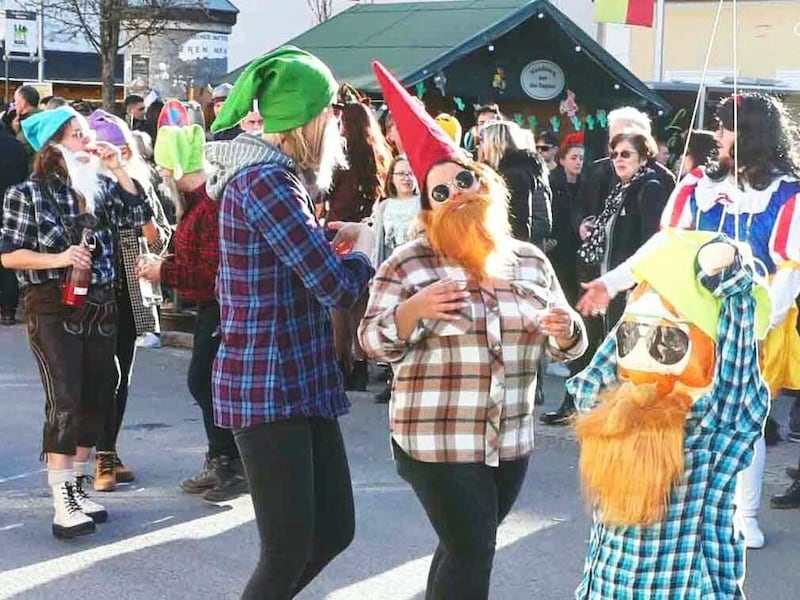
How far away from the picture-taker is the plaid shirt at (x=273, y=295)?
357 cm

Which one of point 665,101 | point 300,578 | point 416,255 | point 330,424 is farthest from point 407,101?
point 665,101

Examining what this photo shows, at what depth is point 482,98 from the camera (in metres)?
12.3

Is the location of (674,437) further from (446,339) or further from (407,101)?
(407,101)

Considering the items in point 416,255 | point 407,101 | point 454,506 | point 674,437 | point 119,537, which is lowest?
point 119,537

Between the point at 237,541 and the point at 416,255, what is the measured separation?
237 cm

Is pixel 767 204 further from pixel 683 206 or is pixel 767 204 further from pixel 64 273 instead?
pixel 64 273

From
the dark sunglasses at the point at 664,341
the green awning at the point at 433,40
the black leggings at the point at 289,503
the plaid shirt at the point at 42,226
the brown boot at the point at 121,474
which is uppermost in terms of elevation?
the green awning at the point at 433,40

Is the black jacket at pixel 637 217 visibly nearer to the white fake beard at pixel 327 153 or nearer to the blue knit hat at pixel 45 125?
the blue knit hat at pixel 45 125

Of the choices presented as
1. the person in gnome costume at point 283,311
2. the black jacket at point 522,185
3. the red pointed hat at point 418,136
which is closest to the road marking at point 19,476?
the black jacket at point 522,185

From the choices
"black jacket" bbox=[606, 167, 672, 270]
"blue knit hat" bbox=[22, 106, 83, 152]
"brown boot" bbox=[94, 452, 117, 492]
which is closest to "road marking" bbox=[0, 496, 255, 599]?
"brown boot" bbox=[94, 452, 117, 492]

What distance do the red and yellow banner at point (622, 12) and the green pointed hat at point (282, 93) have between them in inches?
423

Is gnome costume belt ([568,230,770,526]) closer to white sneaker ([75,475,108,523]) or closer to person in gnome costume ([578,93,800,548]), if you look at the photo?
person in gnome costume ([578,93,800,548])

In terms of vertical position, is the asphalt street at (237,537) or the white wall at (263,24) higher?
the white wall at (263,24)

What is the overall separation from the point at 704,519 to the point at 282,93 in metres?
1.66
